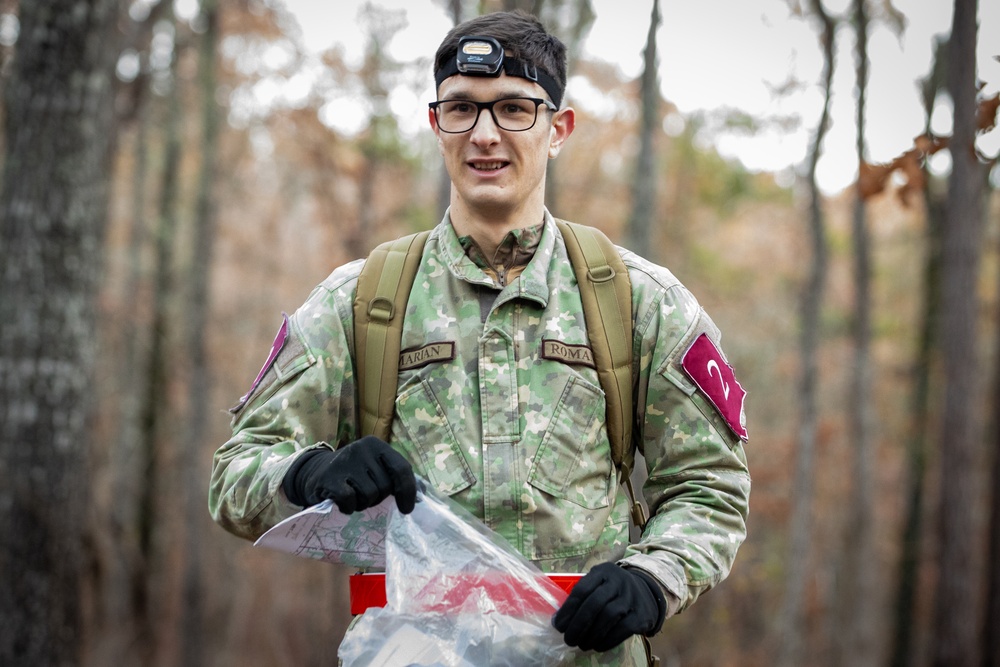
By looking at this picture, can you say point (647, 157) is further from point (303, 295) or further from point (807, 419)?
point (303, 295)

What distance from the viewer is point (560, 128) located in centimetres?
278

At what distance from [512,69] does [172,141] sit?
1309 cm

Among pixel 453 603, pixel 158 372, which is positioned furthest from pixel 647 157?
pixel 158 372

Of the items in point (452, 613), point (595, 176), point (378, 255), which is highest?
point (595, 176)

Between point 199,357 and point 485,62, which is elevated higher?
point 485,62

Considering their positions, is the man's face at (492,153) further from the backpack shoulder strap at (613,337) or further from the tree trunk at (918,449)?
the tree trunk at (918,449)

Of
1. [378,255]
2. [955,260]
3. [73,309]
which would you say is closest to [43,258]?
[73,309]

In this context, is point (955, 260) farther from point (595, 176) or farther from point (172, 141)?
point (172, 141)

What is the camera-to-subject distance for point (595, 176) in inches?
741

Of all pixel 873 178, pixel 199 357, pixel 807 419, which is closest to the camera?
pixel 873 178

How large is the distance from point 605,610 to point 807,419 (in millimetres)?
10638

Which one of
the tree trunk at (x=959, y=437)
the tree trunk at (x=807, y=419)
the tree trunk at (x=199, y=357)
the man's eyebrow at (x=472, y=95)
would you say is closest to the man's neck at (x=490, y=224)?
the man's eyebrow at (x=472, y=95)

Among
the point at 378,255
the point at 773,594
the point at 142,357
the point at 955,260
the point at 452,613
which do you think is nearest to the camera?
the point at 452,613

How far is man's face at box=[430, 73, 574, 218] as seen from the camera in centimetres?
254
